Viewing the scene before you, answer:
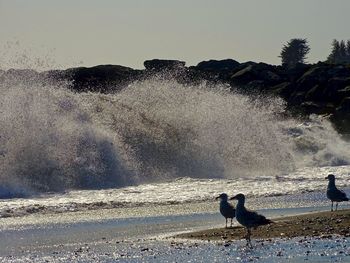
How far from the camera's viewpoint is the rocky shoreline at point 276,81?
226 ft

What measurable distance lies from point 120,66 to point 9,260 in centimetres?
7035

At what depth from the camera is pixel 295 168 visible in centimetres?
3859

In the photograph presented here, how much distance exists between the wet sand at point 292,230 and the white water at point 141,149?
638 cm

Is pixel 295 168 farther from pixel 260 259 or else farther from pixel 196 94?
pixel 260 259

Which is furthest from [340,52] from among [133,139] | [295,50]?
[133,139]

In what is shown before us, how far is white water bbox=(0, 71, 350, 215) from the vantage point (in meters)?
28.5

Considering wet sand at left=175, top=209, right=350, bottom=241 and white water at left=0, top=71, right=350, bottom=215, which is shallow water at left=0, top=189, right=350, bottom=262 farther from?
white water at left=0, top=71, right=350, bottom=215

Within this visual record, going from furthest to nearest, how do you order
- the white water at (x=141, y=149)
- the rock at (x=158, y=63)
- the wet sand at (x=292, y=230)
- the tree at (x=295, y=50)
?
1. the tree at (x=295, y=50)
2. the rock at (x=158, y=63)
3. the white water at (x=141, y=149)
4. the wet sand at (x=292, y=230)

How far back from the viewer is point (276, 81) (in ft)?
265

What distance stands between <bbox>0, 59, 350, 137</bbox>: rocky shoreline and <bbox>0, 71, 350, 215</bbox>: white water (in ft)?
75.9

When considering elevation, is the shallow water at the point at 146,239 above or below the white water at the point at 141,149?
below

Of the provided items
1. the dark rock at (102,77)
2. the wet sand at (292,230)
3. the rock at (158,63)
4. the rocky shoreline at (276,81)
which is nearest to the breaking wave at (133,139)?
the wet sand at (292,230)

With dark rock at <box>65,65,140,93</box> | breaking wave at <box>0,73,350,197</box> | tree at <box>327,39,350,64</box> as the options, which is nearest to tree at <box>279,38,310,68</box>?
tree at <box>327,39,350,64</box>

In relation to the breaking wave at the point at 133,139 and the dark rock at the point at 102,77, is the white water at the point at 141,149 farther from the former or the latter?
the dark rock at the point at 102,77
